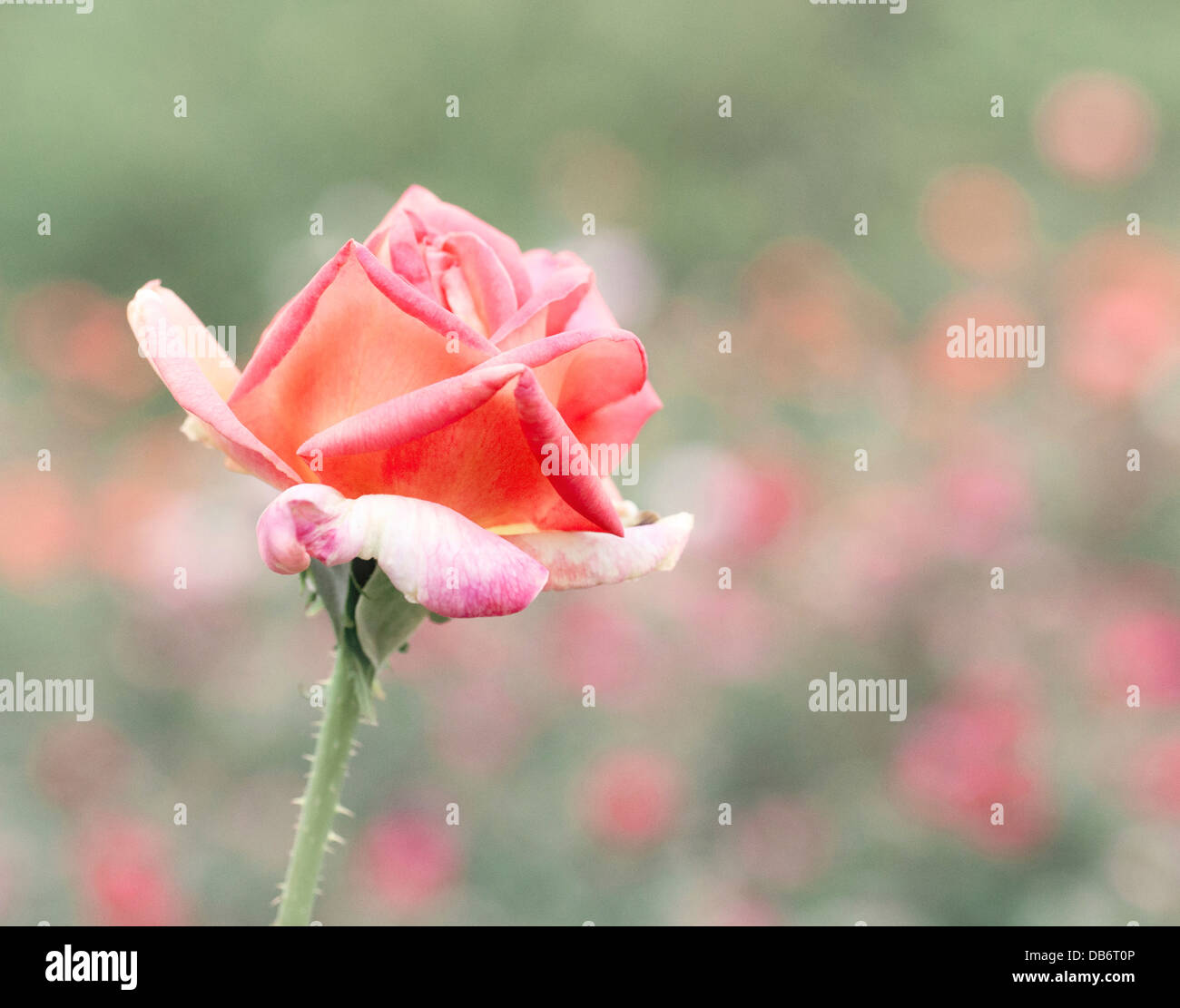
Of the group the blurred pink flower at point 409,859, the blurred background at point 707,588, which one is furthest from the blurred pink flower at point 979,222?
the blurred pink flower at point 409,859

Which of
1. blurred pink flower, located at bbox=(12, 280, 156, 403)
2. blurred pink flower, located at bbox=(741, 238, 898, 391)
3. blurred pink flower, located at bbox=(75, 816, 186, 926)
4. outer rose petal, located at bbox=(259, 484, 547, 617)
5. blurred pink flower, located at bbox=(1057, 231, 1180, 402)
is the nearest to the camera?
outer rose petal, located at bbox=(259, 484, 547, 617)

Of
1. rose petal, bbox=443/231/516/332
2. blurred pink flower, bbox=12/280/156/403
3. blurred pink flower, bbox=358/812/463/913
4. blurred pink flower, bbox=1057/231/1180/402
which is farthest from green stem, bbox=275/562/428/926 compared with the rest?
blurred pink flower, bbox=12/280/156/403

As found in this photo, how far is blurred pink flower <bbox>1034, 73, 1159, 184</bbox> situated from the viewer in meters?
1.96

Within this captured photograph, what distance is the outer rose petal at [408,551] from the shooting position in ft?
1.11

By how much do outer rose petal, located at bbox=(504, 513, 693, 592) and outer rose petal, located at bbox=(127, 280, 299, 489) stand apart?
0.08 m

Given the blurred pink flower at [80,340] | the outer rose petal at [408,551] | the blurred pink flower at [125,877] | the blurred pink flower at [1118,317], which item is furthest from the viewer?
the blurred pink flower at [80,340]

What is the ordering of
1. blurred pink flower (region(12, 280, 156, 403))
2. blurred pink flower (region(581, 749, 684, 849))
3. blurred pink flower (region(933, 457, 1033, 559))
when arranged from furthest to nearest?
blurred pink flower (region(12, 280, 156, 403))
blurred pink flower (region(933, 457, 1033, 559))
blurred pink flower (region(581, 749, 684, 849))

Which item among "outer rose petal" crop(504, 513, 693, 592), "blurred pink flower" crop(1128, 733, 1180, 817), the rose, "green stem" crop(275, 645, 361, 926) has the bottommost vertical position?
"blurred pink flower" crop(1128, 733, 1180, 817)

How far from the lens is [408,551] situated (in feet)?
1.12

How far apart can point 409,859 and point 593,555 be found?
93 centimetres

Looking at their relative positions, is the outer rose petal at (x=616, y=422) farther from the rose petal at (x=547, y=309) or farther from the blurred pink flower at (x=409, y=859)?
the blurred pink flower at (x=409, y=859)

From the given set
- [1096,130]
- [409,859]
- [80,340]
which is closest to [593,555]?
[409,859]

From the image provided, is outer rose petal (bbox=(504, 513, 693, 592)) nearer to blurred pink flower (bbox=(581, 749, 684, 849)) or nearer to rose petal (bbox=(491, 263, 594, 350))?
rose petal (bbox=(491, 263, 594, 350))

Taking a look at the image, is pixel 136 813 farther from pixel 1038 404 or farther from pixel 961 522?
pixel 1038 404
